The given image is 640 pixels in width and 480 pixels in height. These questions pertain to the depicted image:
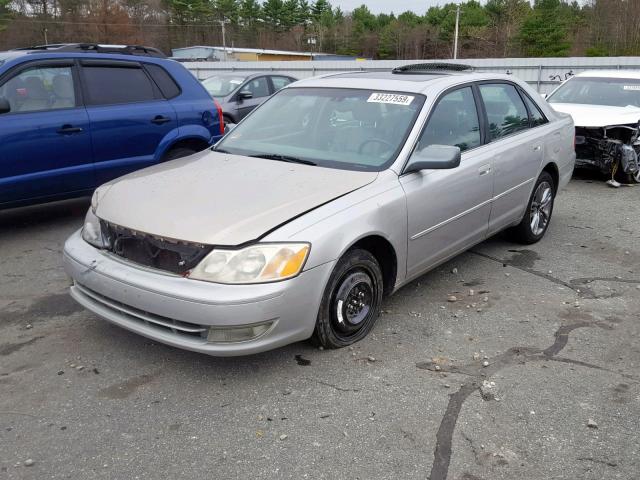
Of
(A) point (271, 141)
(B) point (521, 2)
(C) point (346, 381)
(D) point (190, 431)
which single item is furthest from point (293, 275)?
(B) point (521, 2)

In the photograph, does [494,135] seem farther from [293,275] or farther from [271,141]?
[293,275]

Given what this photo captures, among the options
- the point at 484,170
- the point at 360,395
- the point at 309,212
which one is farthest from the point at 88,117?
the point at 360,395

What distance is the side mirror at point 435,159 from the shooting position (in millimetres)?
3748

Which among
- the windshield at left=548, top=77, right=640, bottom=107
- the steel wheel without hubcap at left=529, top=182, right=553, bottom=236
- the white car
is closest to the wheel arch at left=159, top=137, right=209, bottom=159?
the steel wheel without hubcap at left=529, top=182, right=553, bottom=236

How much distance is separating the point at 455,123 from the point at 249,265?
2.25m

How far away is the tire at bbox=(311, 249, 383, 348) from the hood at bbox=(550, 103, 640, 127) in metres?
5.72

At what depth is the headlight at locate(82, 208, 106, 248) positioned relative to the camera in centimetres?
357

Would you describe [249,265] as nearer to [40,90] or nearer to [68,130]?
[68,130]

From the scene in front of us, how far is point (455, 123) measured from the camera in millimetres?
4449

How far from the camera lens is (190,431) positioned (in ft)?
9.33

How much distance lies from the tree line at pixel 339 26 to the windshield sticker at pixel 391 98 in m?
49.4

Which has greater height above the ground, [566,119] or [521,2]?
[521,2]

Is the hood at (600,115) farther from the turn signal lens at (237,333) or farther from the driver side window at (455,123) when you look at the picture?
the turn signal lens at (237,333)

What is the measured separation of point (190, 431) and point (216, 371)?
1.85ft
